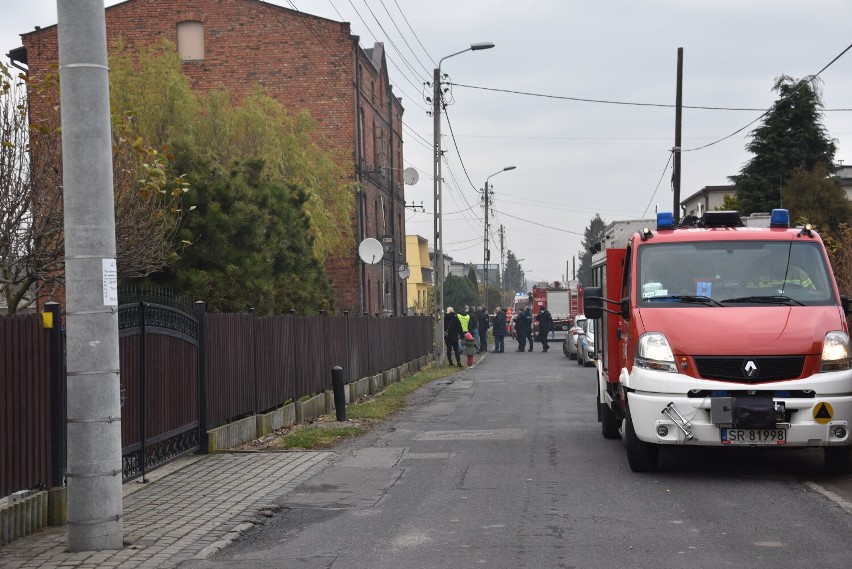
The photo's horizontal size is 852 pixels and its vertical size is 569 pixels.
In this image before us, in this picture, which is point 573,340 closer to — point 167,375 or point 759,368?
point 167,375

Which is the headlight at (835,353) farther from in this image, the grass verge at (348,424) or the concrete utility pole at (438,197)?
the concrete utility pole at (438,197)

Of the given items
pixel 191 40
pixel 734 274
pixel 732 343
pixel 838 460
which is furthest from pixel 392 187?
pixel 732 343

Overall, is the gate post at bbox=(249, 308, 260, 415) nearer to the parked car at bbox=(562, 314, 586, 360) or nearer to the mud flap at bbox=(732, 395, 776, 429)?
the mud flap at bbox=(732, 395, 776, 429)

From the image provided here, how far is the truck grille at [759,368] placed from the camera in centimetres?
955

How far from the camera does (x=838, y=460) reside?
10031 millimetres

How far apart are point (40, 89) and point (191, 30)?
99.5 ft

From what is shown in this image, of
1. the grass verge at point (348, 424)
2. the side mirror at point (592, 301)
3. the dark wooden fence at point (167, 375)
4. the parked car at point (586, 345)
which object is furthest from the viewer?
the parked car at point (586, 345)

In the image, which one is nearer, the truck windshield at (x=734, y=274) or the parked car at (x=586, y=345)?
the truck windshield at (x=734, y=274)

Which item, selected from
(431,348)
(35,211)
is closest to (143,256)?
(35,211)

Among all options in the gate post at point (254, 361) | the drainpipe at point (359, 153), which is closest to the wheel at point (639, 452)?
the gate post at point (254, 361)

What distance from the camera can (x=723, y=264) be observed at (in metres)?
10.7

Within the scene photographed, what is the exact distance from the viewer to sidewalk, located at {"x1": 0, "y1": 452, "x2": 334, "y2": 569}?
6.97 metres

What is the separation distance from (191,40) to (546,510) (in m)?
36.7

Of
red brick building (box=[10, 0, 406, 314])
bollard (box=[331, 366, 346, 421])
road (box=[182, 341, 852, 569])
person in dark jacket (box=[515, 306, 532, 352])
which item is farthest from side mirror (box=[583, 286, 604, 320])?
person in dark jacket (box=[515, 306, 532, 352])
